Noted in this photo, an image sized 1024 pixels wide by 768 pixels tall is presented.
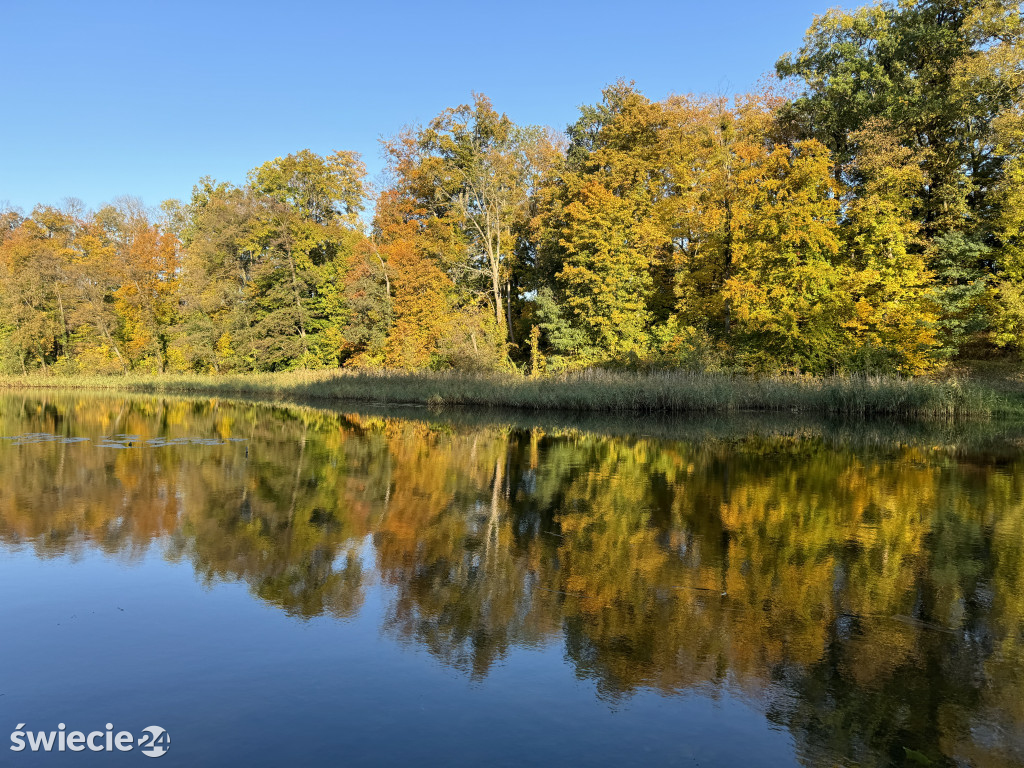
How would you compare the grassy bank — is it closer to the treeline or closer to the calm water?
the treeline

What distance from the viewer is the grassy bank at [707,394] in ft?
76.1

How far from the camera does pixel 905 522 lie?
8.88m

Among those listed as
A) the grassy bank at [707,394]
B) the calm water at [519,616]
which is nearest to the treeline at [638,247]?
the grassy bank at [707,394]

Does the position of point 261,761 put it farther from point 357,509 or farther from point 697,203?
point 697,203

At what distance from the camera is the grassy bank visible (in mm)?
23203

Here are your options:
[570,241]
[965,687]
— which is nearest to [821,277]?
[570,241]

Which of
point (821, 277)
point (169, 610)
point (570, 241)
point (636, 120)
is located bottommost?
point (169, 610)

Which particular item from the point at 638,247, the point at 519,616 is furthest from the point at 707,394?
the point at 519,616

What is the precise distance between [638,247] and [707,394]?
13518mm

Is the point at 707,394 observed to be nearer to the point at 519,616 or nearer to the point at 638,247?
the point at 638,247

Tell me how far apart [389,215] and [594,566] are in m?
43.6

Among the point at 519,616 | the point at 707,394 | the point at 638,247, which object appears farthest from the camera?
the point at 638,247

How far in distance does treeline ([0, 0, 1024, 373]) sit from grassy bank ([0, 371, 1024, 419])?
3217 mm

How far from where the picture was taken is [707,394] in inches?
990
